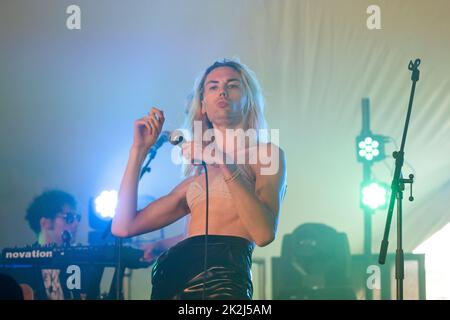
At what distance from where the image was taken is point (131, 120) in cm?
366

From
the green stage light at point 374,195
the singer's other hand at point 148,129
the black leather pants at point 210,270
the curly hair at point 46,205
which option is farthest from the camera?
the curly hair at point 46,205

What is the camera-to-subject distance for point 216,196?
3.20 meters

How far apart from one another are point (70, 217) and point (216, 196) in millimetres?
911

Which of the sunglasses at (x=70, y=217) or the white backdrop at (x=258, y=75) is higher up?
the white backdrop at (x=258, y=75)

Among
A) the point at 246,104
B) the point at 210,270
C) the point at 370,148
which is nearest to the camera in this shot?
the point at 210,270

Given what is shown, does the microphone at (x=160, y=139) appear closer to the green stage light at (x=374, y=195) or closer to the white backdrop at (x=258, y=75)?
the white backdrop at (x=258, y=75)

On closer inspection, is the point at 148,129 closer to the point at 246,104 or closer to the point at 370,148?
the point at 246,104

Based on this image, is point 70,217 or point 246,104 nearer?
point 246,104

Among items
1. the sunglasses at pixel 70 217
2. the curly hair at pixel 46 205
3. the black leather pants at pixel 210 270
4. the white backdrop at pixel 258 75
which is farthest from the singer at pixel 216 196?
the curly hair at pixel 46 205

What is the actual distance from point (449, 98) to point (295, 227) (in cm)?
106

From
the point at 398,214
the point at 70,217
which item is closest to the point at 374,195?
the point at 398,214

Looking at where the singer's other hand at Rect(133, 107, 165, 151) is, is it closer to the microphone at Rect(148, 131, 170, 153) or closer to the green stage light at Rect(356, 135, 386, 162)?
the microphone at Rect(148, 131, 170, 153)

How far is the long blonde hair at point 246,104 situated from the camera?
3.44m
